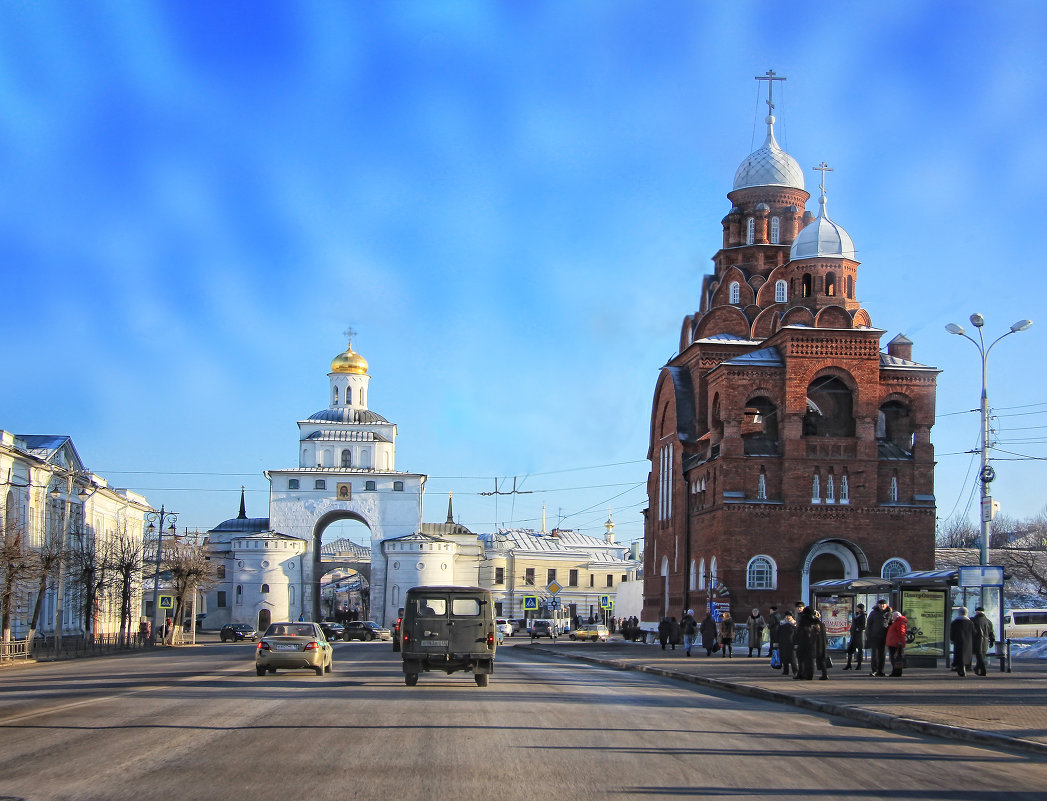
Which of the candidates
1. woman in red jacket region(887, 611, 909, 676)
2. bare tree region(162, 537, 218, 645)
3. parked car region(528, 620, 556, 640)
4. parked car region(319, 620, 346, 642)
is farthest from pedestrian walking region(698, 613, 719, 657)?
parked car region(319, 620, 346, 642)

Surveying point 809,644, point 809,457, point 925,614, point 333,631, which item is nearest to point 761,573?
point 809,457

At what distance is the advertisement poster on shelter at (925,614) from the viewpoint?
1117 inches

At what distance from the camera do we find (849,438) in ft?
163

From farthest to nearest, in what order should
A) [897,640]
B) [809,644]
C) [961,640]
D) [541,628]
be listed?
[541,628], [897,640], [961,640], [809,644]

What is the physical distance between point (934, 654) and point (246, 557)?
64.4 m

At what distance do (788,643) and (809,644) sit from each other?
1.67 metres

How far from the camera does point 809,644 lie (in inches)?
965

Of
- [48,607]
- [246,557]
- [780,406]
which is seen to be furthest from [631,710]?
[246,557]

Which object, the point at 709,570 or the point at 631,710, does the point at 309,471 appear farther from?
the point at 631,710

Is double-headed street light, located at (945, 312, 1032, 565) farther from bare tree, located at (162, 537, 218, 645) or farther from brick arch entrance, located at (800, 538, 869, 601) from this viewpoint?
bare tree, located at (162, 537, 218, 645)

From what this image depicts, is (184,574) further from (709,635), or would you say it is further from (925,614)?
(925,614)

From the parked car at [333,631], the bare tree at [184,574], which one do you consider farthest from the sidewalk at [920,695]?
the parked car at [333,631]

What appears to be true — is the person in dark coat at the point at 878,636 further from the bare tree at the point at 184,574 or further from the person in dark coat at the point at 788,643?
the bare tree at the point at 184,574

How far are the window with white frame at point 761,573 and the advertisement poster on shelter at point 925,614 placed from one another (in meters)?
20.4
